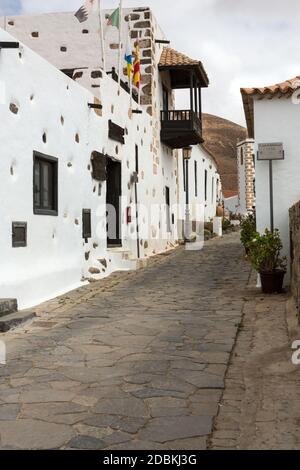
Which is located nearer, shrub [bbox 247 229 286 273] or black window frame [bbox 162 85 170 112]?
shrub [bbox 247 229 286 273]

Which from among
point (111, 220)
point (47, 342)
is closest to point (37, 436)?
point (47, 342)

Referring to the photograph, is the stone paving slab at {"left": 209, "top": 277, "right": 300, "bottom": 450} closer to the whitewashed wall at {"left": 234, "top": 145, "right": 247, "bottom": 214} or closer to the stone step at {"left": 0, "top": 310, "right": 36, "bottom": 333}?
the stone step at {"left": 0, "top": 310, "right": 36, "bottom": 333}

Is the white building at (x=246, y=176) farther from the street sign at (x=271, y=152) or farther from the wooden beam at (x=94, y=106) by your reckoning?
the street sign at (x=271, y=152)

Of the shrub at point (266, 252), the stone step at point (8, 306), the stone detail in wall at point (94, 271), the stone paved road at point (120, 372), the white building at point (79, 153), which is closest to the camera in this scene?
the stone paved road at point (120, 372)

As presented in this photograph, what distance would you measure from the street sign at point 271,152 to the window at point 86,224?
3385 millimetres

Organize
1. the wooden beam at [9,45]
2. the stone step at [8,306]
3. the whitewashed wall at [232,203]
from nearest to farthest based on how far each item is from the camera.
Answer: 1. the stone step at [8,306]
2. the wooden beam at [9,45]
3. the whitewashed wall at [232,203]

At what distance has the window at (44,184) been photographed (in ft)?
26.9

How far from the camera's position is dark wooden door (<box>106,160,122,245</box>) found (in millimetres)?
12906

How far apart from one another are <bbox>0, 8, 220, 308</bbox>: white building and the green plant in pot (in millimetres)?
3210

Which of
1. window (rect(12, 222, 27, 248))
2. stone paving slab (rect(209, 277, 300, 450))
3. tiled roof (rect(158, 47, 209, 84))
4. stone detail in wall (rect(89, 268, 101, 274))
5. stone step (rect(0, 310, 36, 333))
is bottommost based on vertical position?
stone paving slab (rect(209, 277, 300, 450))

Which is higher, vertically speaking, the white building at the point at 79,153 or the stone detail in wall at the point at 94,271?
the white building at the point at 79,153

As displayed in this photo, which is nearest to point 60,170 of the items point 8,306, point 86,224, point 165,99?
point 86,224

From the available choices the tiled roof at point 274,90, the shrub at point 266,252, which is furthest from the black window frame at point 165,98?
the shrub at point 266,252

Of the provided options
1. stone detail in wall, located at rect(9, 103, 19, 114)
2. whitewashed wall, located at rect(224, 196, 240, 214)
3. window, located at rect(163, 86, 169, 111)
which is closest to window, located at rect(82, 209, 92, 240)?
stone detail in wall, located at rect(9, 103, 19, 114)
